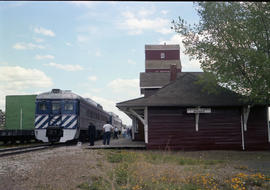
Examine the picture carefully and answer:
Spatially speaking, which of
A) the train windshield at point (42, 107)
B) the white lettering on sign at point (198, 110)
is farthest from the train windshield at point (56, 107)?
the white lettering on sign at point (198, 110)

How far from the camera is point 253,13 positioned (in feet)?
42.4

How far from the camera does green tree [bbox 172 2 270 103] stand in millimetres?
12930

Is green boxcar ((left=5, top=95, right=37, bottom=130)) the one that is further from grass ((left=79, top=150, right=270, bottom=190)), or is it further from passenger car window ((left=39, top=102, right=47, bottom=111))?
grass ((left=79, top=150, right=270, bottom=190))

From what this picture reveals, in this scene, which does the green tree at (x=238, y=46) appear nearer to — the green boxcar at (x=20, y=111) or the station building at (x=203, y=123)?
the station building at (x=203, y=123)

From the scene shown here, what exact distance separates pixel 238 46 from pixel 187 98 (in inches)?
174

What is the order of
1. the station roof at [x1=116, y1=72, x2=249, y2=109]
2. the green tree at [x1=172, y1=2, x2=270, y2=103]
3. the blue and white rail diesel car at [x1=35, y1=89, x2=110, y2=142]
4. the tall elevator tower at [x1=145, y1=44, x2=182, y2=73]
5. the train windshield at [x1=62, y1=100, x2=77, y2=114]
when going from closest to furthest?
the green tree at [x1=172, y1=2, x2=270, y2=103] < the station roof at [x1=116, y1=72, x2=249, y2=109] < the blue and white rail diesel car at [x1=35, y1=89, x2=110, y2=142] < the train windshield at [x1=62, y1=100, x2=77, y2=114] < the tall elevator tower at [x1=145, y1=44, x2=182, y2=73]

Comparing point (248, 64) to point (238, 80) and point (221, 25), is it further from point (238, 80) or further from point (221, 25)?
point (221, 25)

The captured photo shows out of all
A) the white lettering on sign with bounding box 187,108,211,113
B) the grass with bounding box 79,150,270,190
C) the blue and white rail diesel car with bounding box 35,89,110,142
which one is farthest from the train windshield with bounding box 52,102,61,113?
the grass with bounding box 79,150,270,190

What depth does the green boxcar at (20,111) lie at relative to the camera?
2681cm

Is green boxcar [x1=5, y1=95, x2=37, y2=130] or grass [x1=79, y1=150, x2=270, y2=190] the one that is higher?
green boxcar [x1=5, y1=95, x2=37, y2=130]

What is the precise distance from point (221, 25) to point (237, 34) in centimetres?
137

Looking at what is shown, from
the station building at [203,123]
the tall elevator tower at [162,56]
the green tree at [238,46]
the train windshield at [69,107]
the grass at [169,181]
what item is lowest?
the grass at [169,181]

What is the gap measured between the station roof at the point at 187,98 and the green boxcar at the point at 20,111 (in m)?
12.8

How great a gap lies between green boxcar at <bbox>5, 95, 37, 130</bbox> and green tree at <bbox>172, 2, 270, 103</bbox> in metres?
16.8
